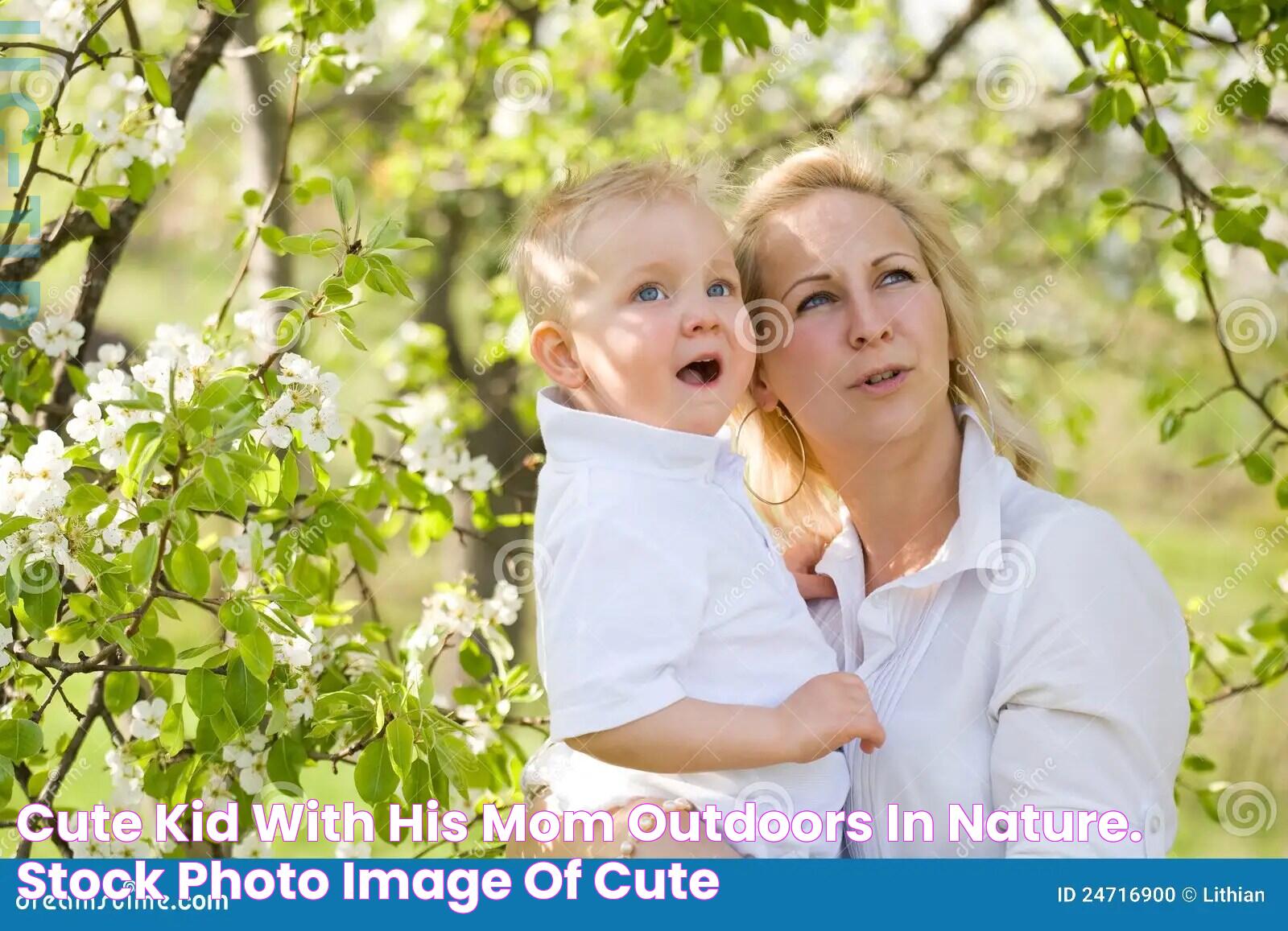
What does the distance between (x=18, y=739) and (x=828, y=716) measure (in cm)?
96

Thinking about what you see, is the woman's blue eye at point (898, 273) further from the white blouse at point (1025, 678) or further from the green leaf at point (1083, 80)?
the green leaf at point (1083, 80)

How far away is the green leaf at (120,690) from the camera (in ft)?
5.82

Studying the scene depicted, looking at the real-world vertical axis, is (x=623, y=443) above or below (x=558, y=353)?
below

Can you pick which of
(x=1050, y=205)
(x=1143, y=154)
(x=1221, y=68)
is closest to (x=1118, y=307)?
(x=1143, y=154)

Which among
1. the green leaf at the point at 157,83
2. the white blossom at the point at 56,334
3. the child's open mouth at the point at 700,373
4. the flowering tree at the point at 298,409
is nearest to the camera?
the flowering tree at the point at 298,409

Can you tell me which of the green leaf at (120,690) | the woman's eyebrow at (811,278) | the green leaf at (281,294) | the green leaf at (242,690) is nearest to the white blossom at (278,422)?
the green leaf at (281,294)

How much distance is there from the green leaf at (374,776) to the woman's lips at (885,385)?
798 millimetres

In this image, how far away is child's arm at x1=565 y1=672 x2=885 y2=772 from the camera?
143cm

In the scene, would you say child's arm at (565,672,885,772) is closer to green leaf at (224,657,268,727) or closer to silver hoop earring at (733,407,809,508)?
green leaf at (224,657,268,727)

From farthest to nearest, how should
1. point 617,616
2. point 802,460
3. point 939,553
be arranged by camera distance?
point 802,460 → point 939,553 → point 617,616

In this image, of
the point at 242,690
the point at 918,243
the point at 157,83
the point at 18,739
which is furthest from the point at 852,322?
the point at 18,739

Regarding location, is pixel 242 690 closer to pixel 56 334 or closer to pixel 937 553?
pixel 56 334

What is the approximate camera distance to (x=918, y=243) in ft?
6.33

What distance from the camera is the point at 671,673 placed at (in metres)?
1.45
